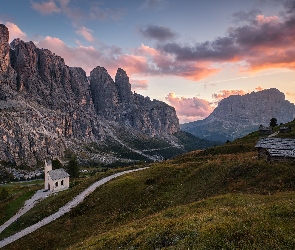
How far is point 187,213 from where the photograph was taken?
24375mm

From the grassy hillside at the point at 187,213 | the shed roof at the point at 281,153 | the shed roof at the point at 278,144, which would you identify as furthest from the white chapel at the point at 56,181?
the shed roof at the point at 281,153

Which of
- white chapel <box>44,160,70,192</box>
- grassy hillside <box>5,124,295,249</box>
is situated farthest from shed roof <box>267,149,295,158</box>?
white chapel <box>44,160,70,192</box>

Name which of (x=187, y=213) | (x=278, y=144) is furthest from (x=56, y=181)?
(x=187, y=213)

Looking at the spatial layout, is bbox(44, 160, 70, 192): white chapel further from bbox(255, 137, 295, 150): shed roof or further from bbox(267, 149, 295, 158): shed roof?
bbox(267, 149, 295, 158): shed roof

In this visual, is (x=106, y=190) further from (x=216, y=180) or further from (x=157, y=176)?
(x=216, y=180)

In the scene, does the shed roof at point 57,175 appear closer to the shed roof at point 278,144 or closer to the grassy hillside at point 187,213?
the grassy hillside at point 187,213

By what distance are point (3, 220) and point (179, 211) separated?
52.9 m

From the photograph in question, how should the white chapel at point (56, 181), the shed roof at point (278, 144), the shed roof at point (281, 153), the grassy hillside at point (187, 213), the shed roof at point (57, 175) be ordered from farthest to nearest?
the shed roof at point (57, 175)
the white chapel at point (56, 181)
the shed roof at point (278, 144)
the shed roof at point (281, 153)
the grassy hillside at point (187, 213)

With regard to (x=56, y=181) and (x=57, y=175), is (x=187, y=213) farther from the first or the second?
(x=57, y=175)

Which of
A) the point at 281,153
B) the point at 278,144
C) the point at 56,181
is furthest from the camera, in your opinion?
the point at 56,181

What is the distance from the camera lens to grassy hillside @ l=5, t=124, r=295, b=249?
50.5ft

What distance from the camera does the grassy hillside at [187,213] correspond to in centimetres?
1540

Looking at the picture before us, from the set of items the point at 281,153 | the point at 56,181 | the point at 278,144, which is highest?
the point at 278,144

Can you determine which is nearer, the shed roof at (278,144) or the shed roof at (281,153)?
the shed roof at (281,153)
